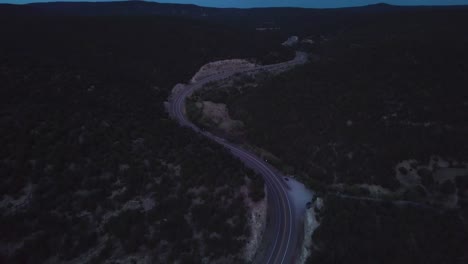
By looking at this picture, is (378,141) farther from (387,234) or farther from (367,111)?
(387,234)

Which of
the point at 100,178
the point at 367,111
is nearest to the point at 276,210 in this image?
the point at 100,178

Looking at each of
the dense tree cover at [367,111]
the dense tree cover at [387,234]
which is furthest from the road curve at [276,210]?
the dense tree cover at [367,111]

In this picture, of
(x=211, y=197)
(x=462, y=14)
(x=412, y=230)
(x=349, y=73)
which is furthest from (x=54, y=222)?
(x=462, y=14)

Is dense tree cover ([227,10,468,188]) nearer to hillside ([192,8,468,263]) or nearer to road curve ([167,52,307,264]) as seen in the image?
hillside ([192,8,468,263])

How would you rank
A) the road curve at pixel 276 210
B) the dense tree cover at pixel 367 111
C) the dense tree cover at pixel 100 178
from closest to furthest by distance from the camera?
the dense tree cover at pixel 100 178 → the road curve at pixel 276 210 → the dense tree cover at pixel 367 111

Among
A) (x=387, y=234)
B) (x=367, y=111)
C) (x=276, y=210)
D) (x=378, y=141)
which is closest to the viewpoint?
(x=387, y=234)

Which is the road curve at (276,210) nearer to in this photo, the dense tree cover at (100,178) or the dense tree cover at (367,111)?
the dense tree cover at (100,178)
